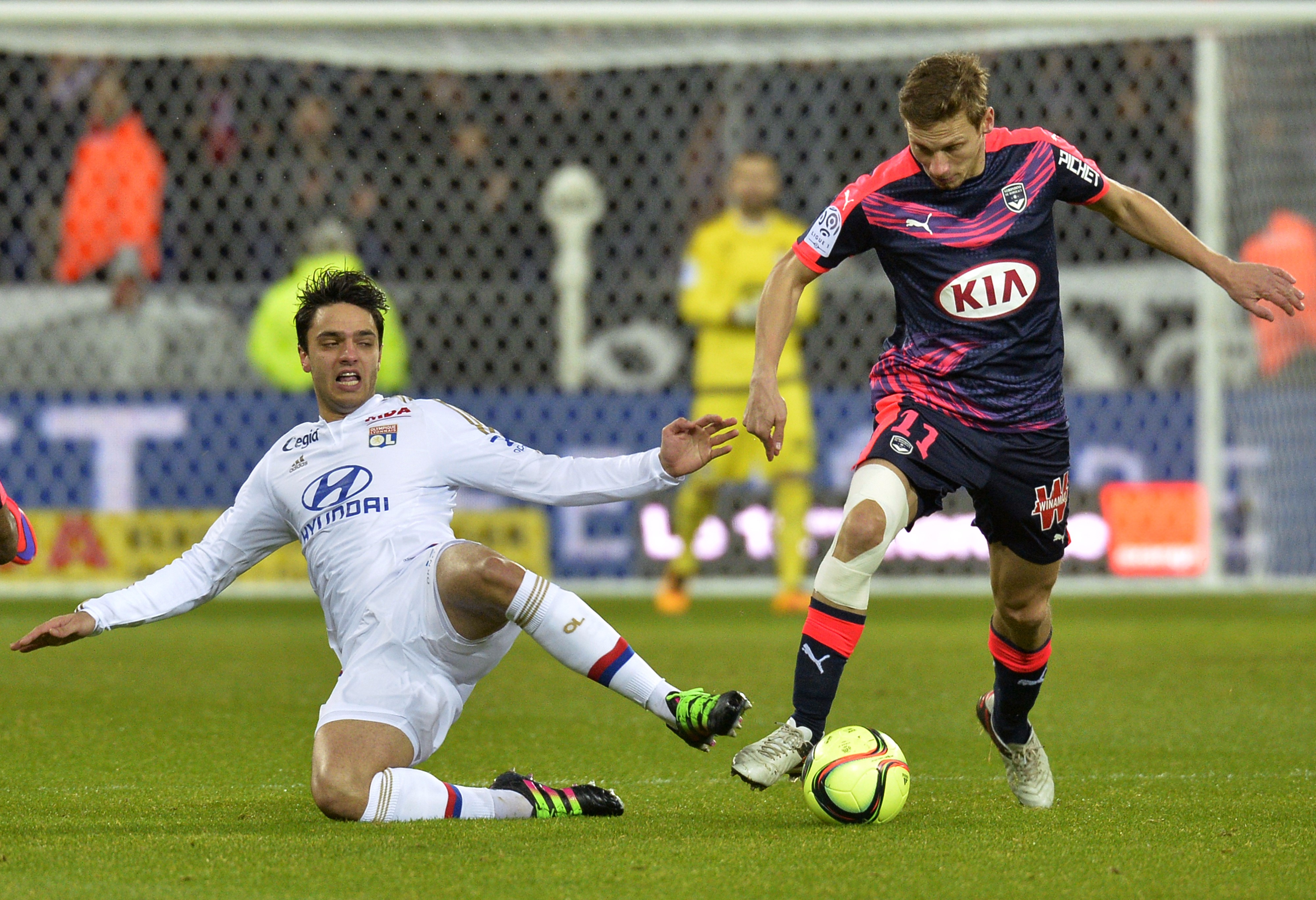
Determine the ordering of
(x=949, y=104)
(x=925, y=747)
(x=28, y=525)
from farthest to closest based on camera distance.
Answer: (x=925, y=747), (x=28, y=525), (x=949, y=104)

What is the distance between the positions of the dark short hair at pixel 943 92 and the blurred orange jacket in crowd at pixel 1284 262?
6.90 meters

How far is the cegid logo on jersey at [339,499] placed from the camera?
4.25 m

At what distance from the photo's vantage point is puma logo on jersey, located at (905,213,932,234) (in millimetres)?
4352

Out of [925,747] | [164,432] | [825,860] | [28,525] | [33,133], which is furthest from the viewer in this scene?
[33,133]

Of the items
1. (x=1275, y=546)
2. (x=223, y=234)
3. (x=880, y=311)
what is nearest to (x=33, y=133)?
(x=223, y=234)

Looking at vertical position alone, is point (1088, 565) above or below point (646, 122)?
below

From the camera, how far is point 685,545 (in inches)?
371

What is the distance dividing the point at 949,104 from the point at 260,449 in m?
6.77

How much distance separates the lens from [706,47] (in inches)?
414

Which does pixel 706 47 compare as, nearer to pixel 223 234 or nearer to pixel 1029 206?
pixel 223 234

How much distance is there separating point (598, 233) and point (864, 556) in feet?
25.1

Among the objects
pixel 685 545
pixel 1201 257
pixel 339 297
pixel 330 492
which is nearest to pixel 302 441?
pixel 330 492

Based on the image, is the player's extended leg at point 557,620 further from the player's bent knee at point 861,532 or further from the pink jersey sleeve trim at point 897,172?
the pink jersey sleeve trim at point 897,172

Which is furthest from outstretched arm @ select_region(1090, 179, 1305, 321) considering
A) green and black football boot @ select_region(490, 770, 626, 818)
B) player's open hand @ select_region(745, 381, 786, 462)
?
→ green and black football boot @ select_region(490, 770, 626, 818)
